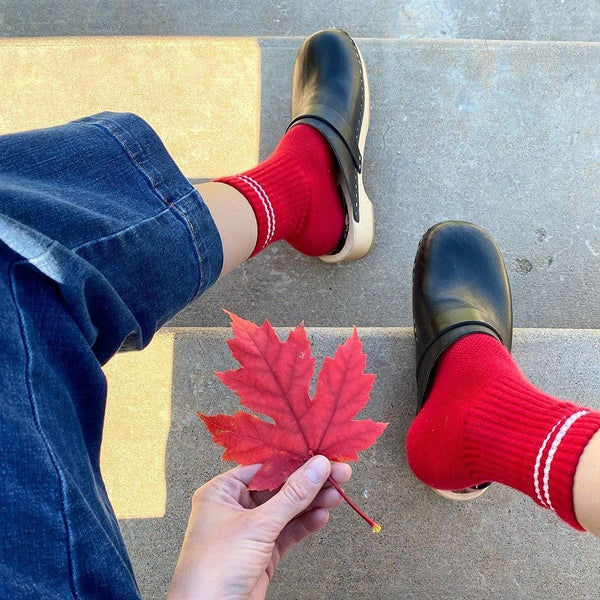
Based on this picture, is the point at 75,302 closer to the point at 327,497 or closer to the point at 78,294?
the point at 78,294

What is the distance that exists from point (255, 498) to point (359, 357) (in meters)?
0.26

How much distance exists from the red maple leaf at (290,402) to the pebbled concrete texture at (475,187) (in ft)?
1.84

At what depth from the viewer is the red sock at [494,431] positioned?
0.67 m

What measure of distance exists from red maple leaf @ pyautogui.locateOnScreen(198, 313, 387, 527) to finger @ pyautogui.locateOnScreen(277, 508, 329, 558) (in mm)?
141

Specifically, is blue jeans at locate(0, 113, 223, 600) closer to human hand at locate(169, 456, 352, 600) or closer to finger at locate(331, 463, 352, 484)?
human hand at locate(169, 456, 352, 600)

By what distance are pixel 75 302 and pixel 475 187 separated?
94cm

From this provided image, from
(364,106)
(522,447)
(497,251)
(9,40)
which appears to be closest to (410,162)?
(364,106)

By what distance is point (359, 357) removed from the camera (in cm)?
61

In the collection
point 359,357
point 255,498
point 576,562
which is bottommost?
point 576,562

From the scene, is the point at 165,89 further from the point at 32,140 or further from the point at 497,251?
the point at 497,251

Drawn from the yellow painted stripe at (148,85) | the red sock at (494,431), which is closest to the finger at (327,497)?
the red sock at (494,431)

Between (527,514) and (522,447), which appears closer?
(522,447)

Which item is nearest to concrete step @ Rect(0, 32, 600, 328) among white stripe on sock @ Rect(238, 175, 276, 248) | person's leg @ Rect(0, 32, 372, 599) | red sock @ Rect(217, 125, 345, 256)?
red sock @ Rect(217, 125, 345, 256)

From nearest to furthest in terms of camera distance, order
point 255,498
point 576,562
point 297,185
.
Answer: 1. point 255,498
2. point 576,562
3. point 297,185
